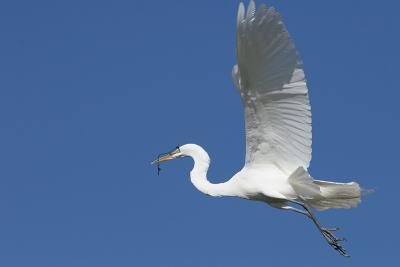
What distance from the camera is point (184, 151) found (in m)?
17.4

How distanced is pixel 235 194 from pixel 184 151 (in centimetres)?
148

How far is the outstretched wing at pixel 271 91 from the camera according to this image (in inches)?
556

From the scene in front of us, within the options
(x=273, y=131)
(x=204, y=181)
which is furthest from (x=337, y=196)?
(x=204, y=181)

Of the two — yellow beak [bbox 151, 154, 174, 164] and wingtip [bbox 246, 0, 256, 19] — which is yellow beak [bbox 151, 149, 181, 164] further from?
wingtip [bbox 246, 0, 256, 19]

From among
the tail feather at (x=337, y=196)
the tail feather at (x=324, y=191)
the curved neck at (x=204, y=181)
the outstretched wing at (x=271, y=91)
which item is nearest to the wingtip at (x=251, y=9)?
the outstretched wing at (x=271, y=91)

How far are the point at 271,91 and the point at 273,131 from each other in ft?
2.98

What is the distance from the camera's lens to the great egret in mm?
14258

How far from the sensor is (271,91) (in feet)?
49.2

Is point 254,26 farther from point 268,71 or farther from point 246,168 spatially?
point 246,168

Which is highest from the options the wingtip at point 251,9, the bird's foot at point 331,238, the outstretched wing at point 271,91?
the wingtip at point 251,9

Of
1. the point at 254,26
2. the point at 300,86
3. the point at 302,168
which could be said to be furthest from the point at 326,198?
the point at 254,26

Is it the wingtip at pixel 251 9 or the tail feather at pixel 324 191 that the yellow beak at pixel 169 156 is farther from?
the wingtip at pixel 251 9

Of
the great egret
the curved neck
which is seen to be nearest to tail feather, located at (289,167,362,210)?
the great egret

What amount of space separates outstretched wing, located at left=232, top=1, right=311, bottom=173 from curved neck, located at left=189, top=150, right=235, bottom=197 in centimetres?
72
